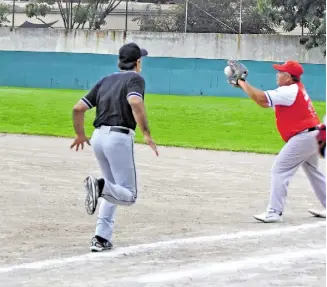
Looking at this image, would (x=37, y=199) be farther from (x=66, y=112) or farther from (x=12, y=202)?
(x=66, y=112)

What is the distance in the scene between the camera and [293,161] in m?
10.0

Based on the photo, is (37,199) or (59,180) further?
(59,180)

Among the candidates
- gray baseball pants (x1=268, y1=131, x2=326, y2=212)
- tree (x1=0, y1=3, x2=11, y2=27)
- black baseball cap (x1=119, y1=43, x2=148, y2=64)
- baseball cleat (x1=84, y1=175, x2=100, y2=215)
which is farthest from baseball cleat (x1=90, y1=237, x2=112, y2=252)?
tree (x1=0, y1=3, x2=11, y2=27)

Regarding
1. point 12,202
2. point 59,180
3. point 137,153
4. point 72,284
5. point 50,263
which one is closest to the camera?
point 72,284

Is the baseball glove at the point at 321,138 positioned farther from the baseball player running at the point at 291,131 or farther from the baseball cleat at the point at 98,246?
the baseball cleat at the point at 98,246

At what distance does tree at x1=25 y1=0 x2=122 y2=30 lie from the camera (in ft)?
162

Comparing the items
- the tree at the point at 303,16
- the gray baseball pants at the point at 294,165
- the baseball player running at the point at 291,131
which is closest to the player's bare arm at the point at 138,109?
the baseball player running at the point at 291,131

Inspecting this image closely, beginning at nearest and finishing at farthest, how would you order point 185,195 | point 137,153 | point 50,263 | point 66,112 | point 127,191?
point 50,263
point 127,191
point 185,195
point 137,153
point 66,112

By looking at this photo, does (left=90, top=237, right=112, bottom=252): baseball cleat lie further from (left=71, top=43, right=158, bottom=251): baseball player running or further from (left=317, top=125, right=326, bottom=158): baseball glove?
(left=317, top=125, right=326, bottom=158): baseball glove

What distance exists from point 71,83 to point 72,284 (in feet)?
119

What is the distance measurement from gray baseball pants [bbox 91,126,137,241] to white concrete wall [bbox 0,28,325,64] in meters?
33.8

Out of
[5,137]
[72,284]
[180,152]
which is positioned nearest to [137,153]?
[180,152]

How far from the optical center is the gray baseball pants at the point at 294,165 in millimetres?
A: 9898

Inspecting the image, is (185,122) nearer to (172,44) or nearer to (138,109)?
(138,109)
